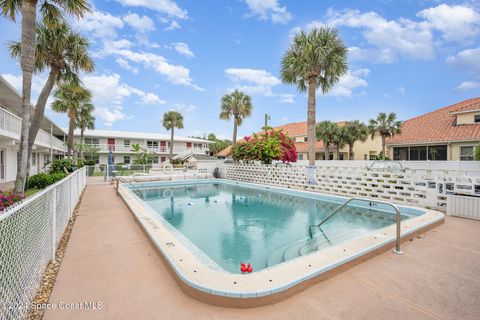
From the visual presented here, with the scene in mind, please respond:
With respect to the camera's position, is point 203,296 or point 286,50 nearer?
point 203,296

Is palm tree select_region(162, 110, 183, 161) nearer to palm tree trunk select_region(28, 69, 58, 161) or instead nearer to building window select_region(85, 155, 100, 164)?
building window select_region(85, 155, 100, 164)

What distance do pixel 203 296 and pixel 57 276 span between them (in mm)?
2448

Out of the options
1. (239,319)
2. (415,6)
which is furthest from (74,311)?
(415,6)

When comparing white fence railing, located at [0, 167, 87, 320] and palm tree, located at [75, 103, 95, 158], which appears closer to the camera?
white fence railing, located at [0, 167, 87, 320]

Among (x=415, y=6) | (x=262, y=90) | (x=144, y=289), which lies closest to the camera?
(x=144, y=289)

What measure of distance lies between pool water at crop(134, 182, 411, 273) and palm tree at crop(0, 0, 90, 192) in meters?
5.43

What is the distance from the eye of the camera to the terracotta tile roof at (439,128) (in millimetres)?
18750

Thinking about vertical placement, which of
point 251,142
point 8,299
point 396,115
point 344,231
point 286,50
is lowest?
point 344,231

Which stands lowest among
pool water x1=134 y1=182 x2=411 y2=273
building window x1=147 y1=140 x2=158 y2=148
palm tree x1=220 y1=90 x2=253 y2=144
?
pool water x1=134 y1=182 x2=411 y2=273

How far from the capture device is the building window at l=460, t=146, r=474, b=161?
18.0 m

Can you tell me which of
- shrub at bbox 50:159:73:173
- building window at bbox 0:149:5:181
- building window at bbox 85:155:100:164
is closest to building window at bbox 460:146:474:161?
shrub at bbox 50:159:73:173

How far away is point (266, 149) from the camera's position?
1725cm

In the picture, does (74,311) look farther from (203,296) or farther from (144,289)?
(203,296)

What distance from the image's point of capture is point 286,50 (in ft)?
48.6
